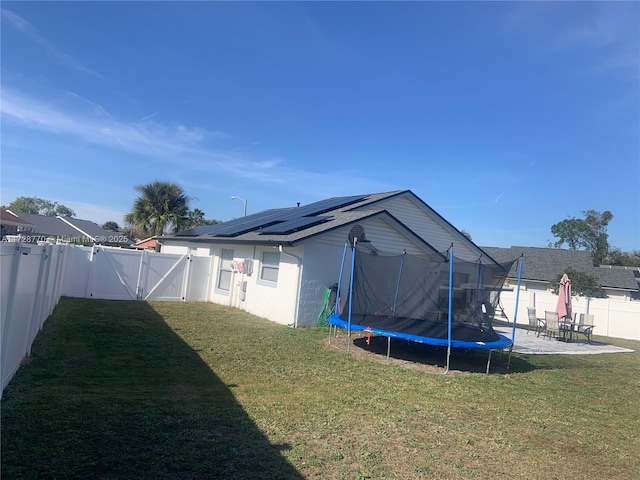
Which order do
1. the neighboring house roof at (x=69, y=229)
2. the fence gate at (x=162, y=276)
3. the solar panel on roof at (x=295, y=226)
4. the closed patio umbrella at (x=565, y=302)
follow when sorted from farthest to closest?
the neighboring house roof at (x=69, y=229) → the closed patio umbrella at (x=565, y=302) → the fence gate at (x=162, y=276) → the solar panel on roof at (x=295, y=226)

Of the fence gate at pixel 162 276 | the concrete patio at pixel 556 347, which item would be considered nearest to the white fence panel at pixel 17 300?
the fence gate at pixel 162 276

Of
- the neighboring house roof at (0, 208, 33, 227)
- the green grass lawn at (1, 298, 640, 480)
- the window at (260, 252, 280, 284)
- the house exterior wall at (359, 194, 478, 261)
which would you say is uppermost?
the house exterior wall at (359, 194, 478, 261)

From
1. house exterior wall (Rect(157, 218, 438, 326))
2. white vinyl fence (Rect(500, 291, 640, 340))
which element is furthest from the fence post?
white vinyl fence (Rect(500, 291, 640, 340))

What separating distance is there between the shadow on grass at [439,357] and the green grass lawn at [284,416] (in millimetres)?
440

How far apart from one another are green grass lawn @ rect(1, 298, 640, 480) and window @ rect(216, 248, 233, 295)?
21.1ft

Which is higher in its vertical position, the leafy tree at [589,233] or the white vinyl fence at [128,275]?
the leafy tree at [589,233]

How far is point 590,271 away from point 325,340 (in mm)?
25212

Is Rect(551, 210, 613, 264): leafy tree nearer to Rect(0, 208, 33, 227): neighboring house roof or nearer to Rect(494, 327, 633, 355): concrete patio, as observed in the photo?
Rect(494, 327, 633, 355): concrete patio

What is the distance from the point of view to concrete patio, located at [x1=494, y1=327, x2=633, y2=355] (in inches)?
475

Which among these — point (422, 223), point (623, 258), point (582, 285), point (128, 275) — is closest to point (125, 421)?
point (128, 275)

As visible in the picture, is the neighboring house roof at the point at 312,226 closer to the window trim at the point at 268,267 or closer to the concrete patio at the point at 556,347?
the window trim at the point at 268,267

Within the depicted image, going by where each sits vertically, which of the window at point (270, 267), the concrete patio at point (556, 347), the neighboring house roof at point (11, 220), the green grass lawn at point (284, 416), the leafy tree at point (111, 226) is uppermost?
the leafy tree at point (111, 226)

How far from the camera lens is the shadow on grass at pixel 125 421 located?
3.43 metres

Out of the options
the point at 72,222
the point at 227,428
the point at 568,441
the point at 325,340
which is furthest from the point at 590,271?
the point at 72,222
